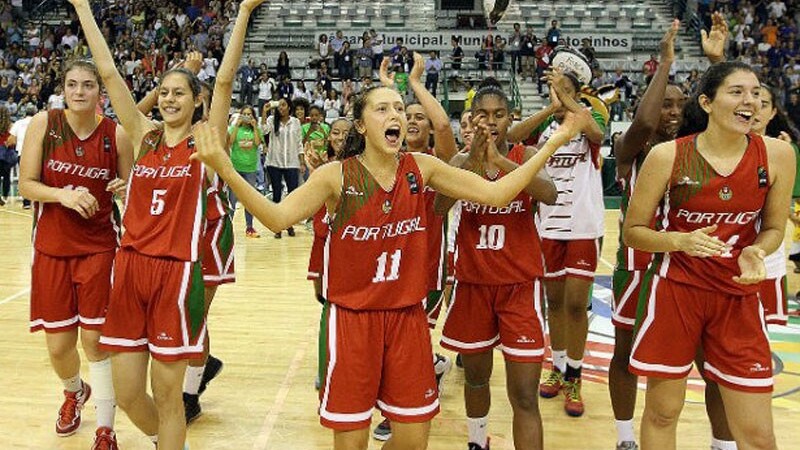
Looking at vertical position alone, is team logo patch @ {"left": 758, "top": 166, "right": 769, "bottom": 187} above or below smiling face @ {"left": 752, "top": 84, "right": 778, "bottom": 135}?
below

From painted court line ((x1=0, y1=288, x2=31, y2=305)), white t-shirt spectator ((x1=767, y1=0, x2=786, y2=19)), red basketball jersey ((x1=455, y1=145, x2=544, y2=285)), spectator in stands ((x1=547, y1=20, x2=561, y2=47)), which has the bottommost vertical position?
painted court line ((x1=0, y1=288, x2=31, y2=305))

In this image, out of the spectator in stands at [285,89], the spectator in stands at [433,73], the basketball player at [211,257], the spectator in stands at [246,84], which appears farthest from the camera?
the spectator in stands at [246,84]

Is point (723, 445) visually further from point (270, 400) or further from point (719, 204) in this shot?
point (270, 400)

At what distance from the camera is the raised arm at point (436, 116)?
437 centimetres

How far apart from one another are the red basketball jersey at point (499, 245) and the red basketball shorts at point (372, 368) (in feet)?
2.35

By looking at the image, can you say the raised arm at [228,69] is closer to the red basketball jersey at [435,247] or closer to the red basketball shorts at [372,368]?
the red basketball shorts at [372,368]

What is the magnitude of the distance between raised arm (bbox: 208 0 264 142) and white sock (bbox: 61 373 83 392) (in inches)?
73.4

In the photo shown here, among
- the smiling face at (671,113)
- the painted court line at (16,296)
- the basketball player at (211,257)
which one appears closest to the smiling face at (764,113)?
the smiling face at (671,113)

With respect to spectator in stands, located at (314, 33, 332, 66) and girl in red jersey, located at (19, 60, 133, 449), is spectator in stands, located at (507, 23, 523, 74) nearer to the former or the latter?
spectator in stands, located at (314, 33, 332, 66)

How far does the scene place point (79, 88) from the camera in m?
4.23

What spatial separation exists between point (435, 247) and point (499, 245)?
93cm

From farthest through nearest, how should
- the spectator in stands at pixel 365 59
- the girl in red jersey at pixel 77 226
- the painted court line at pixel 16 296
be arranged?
the spectator in stands at pixel 365 59 → the painted court line at pixel 16 296 → the girl in red jersey at pixel 77 226

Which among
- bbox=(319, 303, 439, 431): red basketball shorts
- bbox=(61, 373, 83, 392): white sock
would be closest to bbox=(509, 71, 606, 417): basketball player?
bbox=(319, 303, 439, 431): red basketball shorts

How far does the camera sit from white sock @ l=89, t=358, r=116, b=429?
4.36 metres
